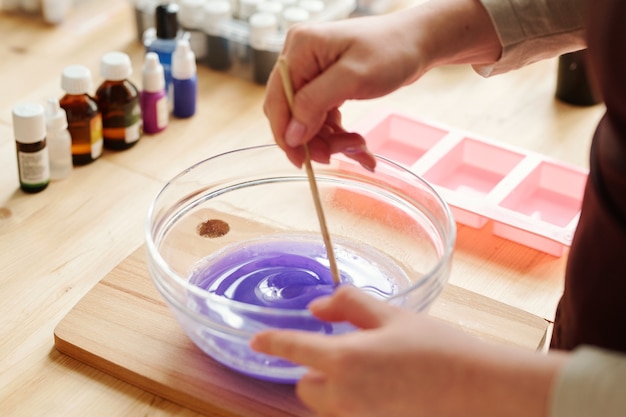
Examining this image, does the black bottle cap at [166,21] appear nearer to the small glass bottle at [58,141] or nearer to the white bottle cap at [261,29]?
the white bottle cap at [261,29]

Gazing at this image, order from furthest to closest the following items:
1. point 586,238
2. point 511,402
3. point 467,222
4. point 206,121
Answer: point 206,121
point 467,222
point 586,238
point 511,402

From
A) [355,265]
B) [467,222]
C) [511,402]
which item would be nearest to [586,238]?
[511,402]

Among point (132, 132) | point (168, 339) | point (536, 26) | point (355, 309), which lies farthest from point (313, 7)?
point (355, 309)

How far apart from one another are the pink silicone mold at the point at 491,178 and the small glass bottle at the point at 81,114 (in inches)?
14.0

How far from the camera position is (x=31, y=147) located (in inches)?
43.9

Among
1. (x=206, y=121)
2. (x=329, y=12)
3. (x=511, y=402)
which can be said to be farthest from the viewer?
(x=329, y=12)

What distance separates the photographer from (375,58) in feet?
2.67

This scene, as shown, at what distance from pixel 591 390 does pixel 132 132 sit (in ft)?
2.66

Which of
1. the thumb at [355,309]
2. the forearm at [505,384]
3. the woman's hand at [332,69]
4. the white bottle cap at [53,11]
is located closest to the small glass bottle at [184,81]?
the white bottle cap at [53,11]

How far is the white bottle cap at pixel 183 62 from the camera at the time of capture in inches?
50.7

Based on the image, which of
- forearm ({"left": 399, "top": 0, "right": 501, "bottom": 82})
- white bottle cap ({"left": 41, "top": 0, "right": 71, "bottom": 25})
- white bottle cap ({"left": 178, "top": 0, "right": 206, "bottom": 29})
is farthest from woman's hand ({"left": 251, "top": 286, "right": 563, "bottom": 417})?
white bottle cap ({"left": 41, "top": 0, "right": 71, "bottom": 25})

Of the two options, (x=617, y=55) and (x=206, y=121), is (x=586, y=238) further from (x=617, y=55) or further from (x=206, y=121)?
(x=206, y=121)

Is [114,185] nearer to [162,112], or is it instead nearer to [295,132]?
[162,112]

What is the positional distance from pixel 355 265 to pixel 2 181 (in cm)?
51
